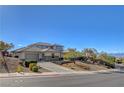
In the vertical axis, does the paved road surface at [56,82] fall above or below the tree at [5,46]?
below

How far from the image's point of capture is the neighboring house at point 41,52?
106ft

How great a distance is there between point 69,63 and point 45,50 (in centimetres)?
526

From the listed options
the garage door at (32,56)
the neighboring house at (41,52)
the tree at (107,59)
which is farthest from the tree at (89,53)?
the garage door at (32,56)

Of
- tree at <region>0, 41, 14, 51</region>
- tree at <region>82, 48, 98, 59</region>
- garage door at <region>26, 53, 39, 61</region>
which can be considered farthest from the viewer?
tree at <region>82, 48, 98, 59</region>

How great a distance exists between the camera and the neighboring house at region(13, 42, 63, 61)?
32359mm

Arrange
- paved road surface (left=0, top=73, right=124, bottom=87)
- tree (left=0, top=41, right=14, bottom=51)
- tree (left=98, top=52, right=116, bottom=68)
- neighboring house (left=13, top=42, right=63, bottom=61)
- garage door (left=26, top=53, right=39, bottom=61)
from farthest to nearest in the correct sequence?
1. tree (left=98, top=52, right=116, bottom=68)
2. garage door (left=26, top=53, right=39, bottom=61)
3. neighboring house (left=13, top=42, right=63, bottom=61)
4. tree (left=0, top=41, right=14, bottom=51)
5. paved road surface (left=0, top=73, right=124, bottom=87)

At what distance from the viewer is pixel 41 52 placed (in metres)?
35.3

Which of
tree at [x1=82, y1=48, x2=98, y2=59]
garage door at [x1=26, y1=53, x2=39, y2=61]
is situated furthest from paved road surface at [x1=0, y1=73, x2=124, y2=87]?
tree at [x1=82, y1=48, x2=98, y2=59]

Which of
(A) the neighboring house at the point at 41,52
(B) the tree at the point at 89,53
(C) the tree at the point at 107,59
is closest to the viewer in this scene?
(A) the neighboring house at the point at 41,52

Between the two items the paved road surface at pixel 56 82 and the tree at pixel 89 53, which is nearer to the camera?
the paved road surface at pixel 56 82

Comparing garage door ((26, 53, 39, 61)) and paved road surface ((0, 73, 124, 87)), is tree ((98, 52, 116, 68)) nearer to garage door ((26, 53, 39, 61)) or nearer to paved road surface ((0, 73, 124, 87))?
garage door ((26, 53, 39, 61))

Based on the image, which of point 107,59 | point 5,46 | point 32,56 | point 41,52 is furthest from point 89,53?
point 5,46

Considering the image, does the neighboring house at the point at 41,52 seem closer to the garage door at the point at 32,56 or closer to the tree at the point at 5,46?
the garage door at the point at 32,56
